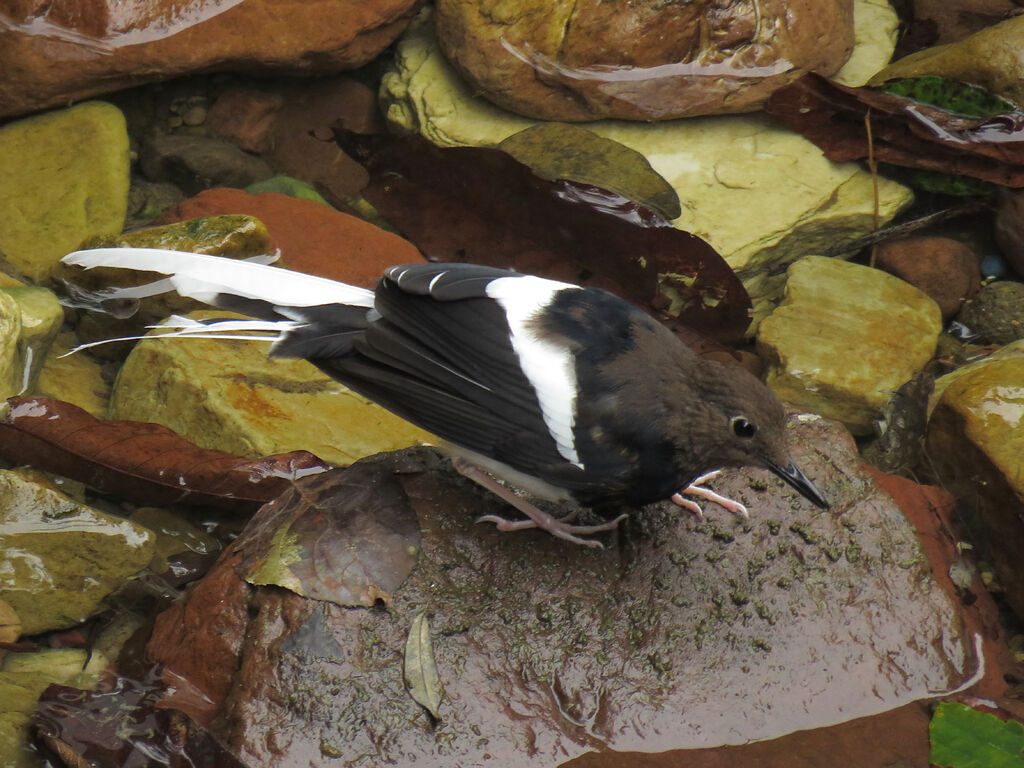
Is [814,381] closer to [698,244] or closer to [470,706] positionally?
[698,244]

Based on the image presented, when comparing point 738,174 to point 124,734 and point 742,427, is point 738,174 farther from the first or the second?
point 124,734

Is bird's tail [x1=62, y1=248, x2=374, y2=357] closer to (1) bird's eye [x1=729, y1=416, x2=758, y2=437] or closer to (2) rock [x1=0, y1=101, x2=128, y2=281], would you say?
(1) bird's eye [x1=729, y1=416, x2=758, y2=437]

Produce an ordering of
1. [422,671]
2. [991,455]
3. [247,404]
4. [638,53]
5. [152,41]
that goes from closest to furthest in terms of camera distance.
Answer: [422,671], [991,455], [247,404], [152,41], [638,53]

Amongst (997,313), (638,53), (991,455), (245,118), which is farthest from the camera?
(245,118)

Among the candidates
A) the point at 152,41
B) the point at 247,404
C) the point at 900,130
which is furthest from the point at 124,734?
the point at 900,130

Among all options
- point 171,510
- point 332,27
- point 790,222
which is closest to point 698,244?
point 790,222

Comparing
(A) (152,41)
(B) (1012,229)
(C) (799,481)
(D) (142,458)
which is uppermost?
(A) (152,41)
